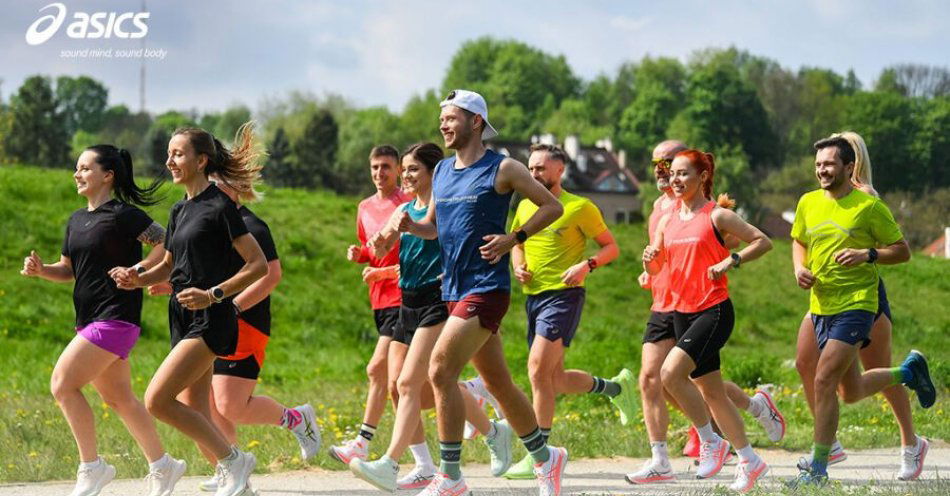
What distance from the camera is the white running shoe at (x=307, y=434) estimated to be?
9.27 meters

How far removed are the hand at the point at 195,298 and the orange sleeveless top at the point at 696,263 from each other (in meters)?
3.03

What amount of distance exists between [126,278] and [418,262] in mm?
1835

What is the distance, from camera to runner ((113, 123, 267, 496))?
7367 mm

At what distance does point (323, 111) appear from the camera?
8519cm

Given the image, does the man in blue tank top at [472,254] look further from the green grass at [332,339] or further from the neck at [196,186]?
the green grass at [332,339]

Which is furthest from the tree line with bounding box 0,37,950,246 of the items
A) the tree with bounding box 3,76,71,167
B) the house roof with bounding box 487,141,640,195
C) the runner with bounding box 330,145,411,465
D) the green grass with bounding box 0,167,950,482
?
the runner with bounding box 330,145,411,465

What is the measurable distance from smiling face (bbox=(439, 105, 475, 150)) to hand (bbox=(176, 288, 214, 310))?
1477 mm

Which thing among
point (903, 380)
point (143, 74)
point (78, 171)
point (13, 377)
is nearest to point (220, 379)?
point (78, 171)

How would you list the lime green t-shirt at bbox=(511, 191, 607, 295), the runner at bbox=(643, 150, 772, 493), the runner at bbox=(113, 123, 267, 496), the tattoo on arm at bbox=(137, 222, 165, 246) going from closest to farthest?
the runner at bbox=(113, 123, 267, 496) → the tattoo on arm at bbox=(137, 222, 165, 246) → the runner at bbox=(643, 150, 772, 493) → the lime green t-shirt at bbox=(511, 191, 607, 295)

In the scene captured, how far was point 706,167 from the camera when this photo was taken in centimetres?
901

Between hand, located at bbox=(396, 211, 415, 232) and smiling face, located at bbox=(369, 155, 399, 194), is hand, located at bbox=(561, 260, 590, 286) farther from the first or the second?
hand, located at bbox=(396, 211, 415, 232)

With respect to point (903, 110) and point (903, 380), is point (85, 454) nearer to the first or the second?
point (903, 380)

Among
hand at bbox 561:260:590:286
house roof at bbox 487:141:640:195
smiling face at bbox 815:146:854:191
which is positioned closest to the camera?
smiling face at bbox 815:146:854:191

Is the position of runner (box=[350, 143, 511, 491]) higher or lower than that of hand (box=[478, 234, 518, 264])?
lower
